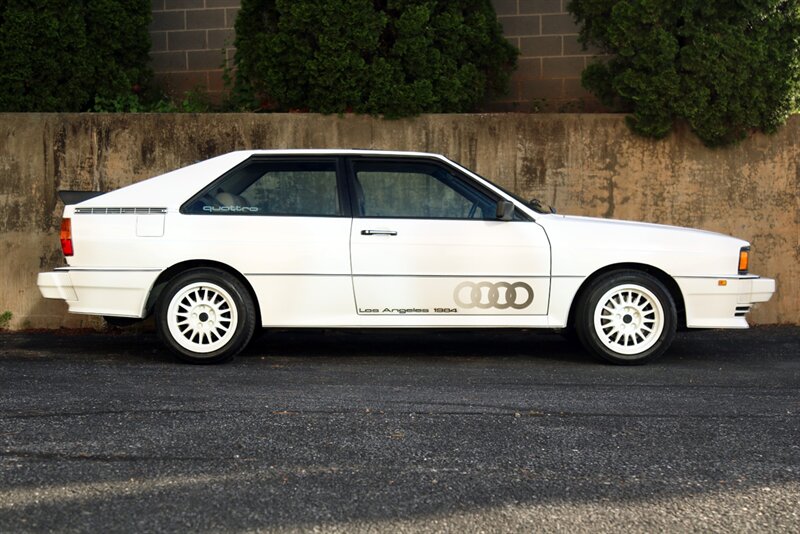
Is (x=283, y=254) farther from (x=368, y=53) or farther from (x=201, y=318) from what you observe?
(x=368, y=53)

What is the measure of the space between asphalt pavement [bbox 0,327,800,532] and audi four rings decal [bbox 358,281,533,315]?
411 mm

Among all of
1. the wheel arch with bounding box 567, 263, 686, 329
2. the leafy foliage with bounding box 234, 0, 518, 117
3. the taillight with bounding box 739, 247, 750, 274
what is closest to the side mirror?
the wheel arch with bounding box 567, 263, 686, 329

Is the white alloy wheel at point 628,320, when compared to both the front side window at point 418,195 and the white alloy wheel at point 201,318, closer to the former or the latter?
the front side window at point 418,195

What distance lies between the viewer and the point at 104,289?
7824mm

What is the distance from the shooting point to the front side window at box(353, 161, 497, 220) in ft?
26.0

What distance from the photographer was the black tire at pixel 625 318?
783 cm

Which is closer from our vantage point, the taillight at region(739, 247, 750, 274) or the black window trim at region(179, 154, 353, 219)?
the black window trim at region(179, 154, 353, 219)

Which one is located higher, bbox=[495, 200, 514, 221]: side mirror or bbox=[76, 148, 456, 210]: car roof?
bbox=[76, 148, 456, 210]: car roof

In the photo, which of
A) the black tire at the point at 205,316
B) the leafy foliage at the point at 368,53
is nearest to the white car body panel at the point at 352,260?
the black tire at the point at 205,316

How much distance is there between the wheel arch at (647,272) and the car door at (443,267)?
0.26 m

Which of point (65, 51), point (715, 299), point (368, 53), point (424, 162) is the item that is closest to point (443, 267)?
point (424, 162)

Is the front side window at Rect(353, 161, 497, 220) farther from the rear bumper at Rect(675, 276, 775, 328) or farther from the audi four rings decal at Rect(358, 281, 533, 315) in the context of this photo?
the rear bumper at Rect(675, 276, 775, 328)

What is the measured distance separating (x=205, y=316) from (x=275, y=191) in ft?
3.40

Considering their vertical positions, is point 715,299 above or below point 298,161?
below
